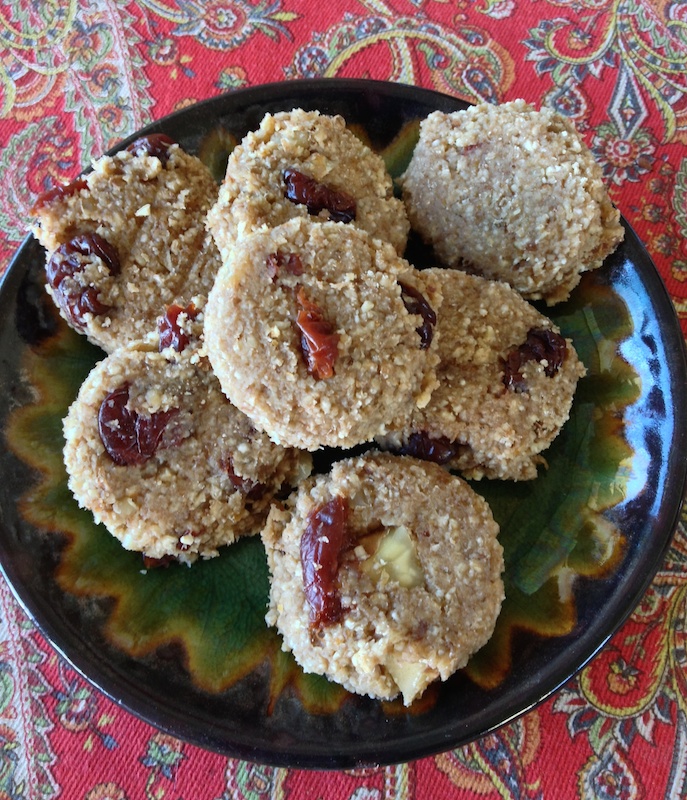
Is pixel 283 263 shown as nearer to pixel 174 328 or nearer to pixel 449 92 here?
pixel 174 328

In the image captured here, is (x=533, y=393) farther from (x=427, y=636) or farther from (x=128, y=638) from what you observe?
(x=128, y=638)

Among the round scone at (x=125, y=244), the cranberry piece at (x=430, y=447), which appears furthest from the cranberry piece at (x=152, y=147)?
the cranberry piece at (x=430, y=447)

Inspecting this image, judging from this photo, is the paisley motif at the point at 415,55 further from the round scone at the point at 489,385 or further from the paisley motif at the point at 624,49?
the round scone at the point at 489,385

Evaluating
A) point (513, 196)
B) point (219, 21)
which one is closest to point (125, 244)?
point (513, 196)

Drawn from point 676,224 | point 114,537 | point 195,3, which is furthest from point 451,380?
point 195,3

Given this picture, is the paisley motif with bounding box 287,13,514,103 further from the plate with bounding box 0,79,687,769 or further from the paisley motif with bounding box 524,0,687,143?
the plate with bounding box 0,79,687,769
